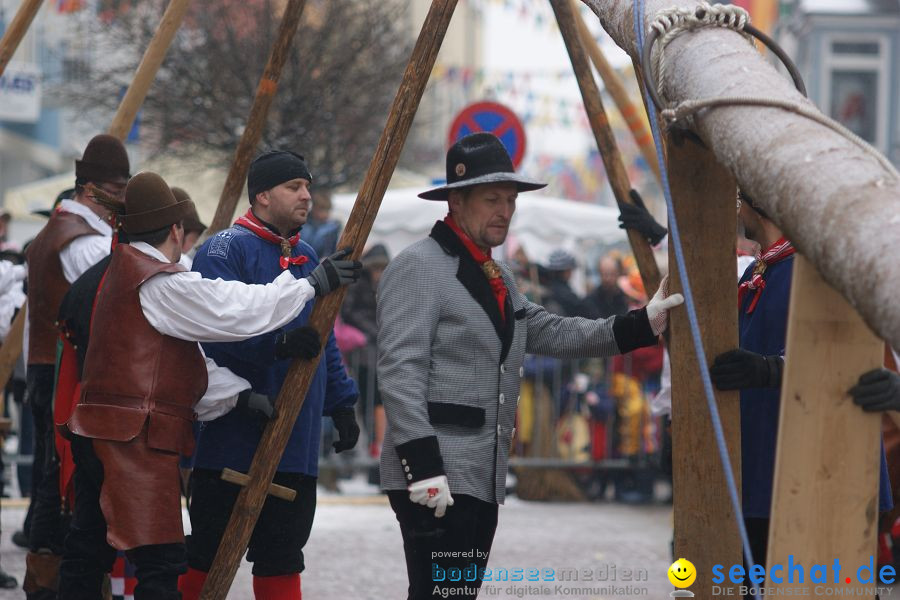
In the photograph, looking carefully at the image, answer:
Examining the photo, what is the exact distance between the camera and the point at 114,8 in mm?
19938

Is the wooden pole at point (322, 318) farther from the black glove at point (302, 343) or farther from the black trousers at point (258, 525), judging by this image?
the black trousers at point (258, 525)

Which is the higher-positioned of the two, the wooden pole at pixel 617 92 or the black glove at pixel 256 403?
the wooden pole at pixel 617 92

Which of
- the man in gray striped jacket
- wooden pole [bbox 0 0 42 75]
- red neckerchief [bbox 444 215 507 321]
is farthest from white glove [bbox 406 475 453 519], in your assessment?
wooden pole [bbox 0 0 42 75]

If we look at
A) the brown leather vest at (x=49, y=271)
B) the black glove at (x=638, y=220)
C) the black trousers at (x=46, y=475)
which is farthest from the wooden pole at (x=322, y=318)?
the brown leather vest at (x=49, y=271)

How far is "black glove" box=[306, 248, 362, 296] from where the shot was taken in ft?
15.7

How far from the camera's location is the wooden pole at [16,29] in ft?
23.4

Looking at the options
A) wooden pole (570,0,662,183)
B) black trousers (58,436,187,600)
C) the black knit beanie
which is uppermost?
wooden pole (570,0,662,183)

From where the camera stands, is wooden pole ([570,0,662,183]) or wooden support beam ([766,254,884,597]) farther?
wooden pole ([570,0,662,183])

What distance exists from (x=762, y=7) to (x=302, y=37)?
73.4 ft

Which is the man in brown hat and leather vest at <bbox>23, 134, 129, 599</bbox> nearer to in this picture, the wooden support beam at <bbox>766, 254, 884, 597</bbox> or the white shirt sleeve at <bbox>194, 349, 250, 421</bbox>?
the white shirt sleeve at <bbox>194, 349, 250, 421</bbox>

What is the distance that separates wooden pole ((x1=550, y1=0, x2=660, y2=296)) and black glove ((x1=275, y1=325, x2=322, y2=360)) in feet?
4.72

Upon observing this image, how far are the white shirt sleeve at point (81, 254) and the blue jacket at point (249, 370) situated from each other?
1.25 m

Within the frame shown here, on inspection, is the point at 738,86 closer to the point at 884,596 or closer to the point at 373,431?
the point at 884,596

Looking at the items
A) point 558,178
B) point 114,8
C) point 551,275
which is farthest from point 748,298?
point 558,178
